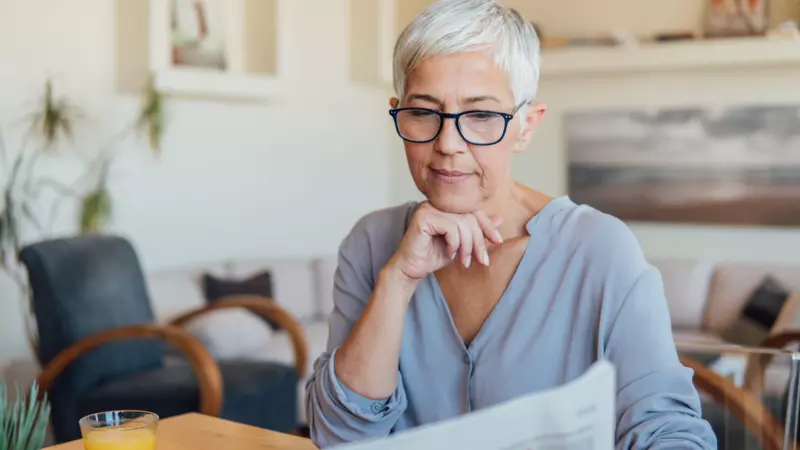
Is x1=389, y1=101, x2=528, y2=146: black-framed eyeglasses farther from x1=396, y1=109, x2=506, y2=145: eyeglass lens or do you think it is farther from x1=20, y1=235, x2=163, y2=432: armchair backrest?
x1=20, y1=235, x2=163, y2=432: armchair backrest

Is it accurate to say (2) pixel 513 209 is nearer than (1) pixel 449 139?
No

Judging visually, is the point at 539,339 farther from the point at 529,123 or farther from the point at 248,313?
the point at 248,313

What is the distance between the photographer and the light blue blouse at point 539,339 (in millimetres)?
1240

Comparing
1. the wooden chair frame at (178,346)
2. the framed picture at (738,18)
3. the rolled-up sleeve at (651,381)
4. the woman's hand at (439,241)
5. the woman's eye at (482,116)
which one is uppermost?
the framed picture at (738,18)

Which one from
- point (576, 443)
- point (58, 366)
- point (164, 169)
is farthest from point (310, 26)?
point (576, 443)

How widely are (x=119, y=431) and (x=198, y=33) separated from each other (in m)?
3.59

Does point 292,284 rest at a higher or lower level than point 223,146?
lower

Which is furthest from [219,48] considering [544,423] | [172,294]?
[544,423]

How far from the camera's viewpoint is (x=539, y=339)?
132cm

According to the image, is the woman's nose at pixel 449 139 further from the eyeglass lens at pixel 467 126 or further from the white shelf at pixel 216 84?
the white shelf at pixel 216 84

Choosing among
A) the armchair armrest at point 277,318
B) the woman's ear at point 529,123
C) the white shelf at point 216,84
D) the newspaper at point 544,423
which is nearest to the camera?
the newspaper at point 544,423

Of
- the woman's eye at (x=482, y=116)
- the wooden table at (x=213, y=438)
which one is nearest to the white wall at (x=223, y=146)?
the wooden table at (x=213, y=438)

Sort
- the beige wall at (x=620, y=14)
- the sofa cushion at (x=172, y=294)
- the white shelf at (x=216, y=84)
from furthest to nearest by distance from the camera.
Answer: the beige wall at (x=620, y=14) → the white shelf at (x=216, y=84) → the sofa cushion at (x=172, y=294)

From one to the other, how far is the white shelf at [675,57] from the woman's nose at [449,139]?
3.89 meters
